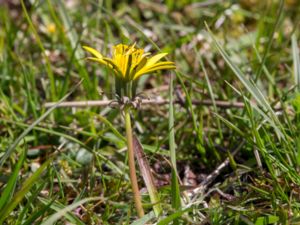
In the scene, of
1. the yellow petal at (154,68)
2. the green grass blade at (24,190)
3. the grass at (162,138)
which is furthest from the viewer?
the grass at (162,138)

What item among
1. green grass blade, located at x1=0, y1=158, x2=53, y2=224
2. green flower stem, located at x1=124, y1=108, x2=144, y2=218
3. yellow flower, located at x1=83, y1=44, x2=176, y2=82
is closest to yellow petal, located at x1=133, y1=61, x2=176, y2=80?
yellow flower, located at x1=83, y1=44, x2=176, y2=82

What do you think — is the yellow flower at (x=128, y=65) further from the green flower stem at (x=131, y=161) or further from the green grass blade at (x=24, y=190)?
the green grass blade at (x=24, y=190)

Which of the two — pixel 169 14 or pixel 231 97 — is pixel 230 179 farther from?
pixel 169 14

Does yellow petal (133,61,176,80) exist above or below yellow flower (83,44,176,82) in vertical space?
below

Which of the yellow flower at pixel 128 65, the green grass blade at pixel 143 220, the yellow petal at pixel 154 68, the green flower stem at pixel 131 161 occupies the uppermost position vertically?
the yellow flower at pixel 128 65

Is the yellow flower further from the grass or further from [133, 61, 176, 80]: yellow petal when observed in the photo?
the grass

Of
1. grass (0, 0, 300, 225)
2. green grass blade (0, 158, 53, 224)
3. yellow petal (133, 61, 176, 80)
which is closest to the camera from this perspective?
green grass blade (0, 158, 53, 224)

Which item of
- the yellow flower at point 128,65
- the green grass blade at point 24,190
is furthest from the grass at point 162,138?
the yellow flower at point 128,65

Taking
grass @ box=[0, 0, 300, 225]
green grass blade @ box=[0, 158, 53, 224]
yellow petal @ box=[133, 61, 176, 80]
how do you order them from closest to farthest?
green grass blade @ box=[0, 158, 53, 224] < yellow petal @ box=[133, 61, 176, 80] < grass @ box=[0, 0, 300, 225]

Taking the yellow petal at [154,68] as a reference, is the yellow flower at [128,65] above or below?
above

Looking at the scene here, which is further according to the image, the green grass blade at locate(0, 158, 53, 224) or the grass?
the grass
